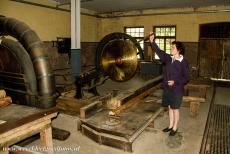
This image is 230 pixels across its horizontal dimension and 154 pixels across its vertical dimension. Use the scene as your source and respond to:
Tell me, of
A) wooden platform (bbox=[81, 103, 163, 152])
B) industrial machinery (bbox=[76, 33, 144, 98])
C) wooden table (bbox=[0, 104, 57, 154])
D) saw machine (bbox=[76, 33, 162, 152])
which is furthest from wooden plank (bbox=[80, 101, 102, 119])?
wooden table (bbox=[0, 104, 57, 154])

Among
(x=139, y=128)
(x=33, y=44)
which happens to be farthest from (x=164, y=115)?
(x=33, y=44)

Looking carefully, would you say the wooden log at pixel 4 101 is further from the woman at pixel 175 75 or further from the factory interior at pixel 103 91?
the woman at pixel 175 75

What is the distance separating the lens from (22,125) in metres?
2.58

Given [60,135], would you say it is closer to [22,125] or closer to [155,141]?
[22,125]

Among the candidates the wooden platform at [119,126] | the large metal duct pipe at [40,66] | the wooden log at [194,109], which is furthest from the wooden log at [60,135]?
the wooden log at [194,109]

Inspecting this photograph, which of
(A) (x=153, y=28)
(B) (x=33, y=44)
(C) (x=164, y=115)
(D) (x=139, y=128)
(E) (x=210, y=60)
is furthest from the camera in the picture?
(A) (x=153, y=28)

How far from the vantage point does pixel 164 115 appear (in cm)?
539

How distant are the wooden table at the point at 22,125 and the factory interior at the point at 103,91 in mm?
12

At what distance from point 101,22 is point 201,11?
5682mm

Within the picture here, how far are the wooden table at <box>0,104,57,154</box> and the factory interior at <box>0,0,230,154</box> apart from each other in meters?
0.01

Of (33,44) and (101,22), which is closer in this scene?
(33,44)

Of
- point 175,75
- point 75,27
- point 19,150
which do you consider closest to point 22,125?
point 19,150

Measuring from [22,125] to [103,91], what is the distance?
5.24m

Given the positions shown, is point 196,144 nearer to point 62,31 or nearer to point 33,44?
point 33,44
